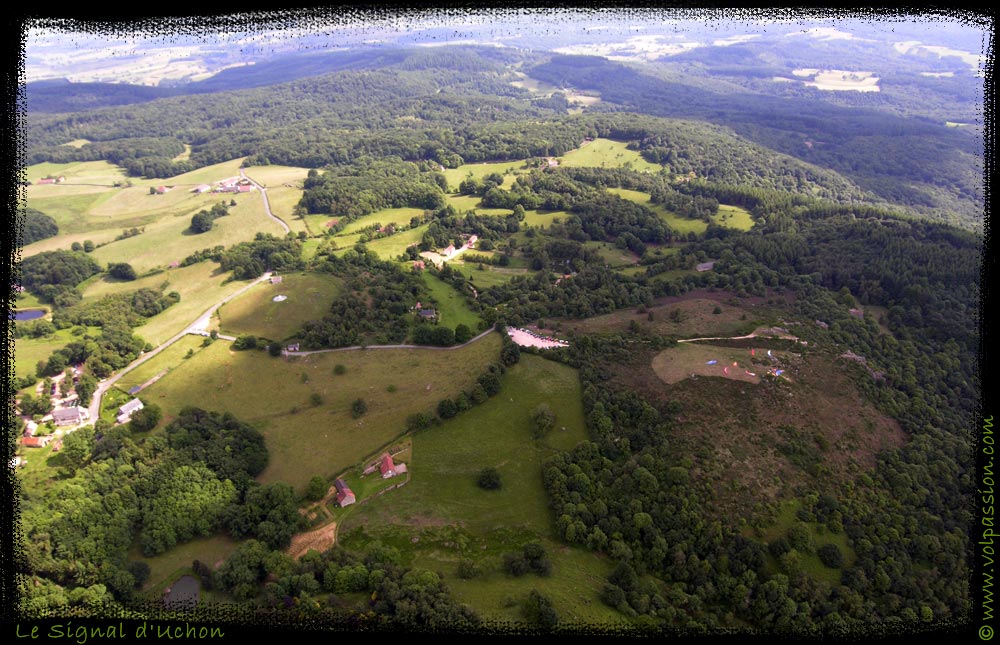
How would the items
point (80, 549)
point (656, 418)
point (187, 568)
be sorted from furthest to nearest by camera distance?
point (656, 418) → point (187, 568) → point (80, 549)

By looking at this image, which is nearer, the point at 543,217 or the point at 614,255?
the point at 614,255

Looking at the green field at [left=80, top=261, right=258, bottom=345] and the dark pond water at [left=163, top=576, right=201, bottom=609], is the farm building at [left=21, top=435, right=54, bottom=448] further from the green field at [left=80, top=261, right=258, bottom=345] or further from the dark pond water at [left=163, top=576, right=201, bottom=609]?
the dark pond water at [left=163, top=576, right=201, bottom=609]

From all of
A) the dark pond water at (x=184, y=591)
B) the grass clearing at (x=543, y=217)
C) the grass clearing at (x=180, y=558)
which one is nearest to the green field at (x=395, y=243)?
the grass clearing at (x=543, y=217)

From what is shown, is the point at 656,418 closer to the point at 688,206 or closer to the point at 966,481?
the point at 966,481

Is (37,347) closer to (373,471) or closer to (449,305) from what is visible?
(373,471)

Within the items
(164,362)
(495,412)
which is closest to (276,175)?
(164,362)

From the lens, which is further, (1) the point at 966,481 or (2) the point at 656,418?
(2) the point at 656,418

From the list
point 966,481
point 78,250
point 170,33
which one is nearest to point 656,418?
point 966,481
